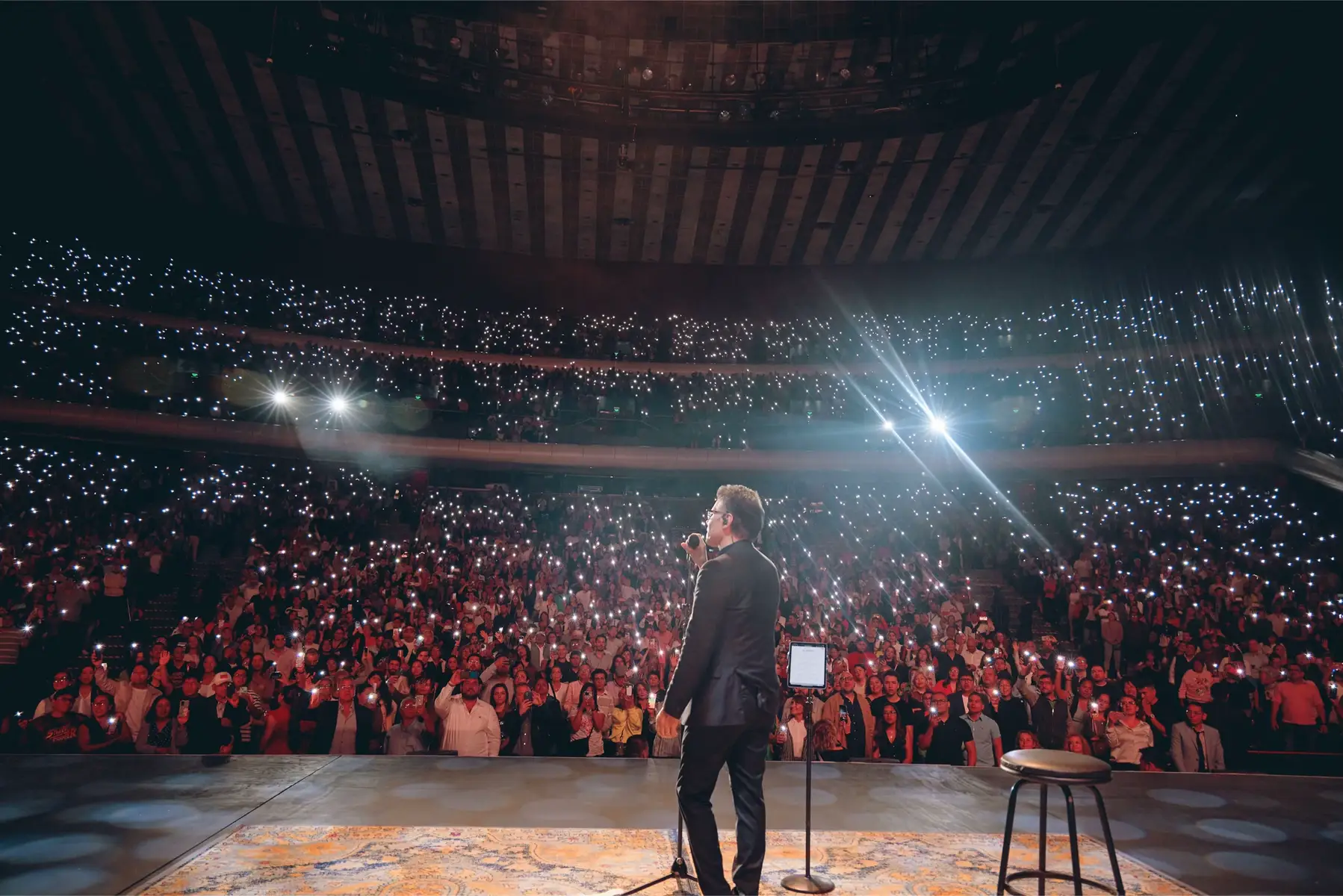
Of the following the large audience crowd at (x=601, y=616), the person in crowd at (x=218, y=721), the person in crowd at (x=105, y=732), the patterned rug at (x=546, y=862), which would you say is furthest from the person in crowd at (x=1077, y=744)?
the person in crowd at (x=105, y=732)

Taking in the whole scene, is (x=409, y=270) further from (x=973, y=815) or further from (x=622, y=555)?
(x=973, y=815)

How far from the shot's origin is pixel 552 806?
12.8 feet

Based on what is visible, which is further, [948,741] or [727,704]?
[948,741]

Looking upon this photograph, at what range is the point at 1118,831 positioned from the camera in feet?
12.1

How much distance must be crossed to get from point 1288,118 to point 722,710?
48.6ft

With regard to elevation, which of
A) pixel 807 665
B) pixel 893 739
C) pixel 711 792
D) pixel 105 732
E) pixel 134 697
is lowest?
pixel 105 732

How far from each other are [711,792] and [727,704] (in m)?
0.33

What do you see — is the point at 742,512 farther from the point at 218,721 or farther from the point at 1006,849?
the point at 218,721

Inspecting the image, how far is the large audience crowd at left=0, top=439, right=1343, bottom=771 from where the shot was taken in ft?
18.9

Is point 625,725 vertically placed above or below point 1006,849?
below

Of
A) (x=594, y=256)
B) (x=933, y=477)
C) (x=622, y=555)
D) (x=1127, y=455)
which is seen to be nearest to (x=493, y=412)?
(x=594, y=256)

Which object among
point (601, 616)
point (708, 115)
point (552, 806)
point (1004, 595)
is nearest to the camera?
point (552, 806)

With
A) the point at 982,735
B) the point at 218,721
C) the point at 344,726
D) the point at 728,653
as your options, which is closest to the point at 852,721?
the point at 982,735

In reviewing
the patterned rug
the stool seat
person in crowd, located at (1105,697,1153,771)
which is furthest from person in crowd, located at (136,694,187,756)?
person in crowd, located at (1105,697,1153,771)
